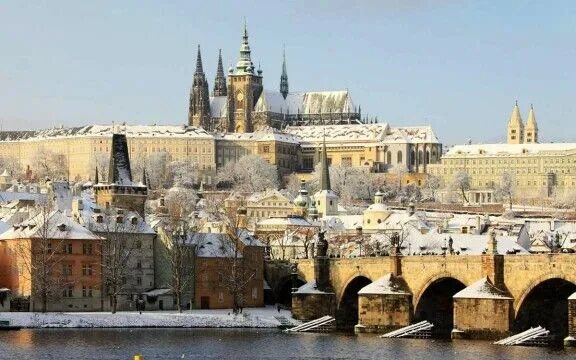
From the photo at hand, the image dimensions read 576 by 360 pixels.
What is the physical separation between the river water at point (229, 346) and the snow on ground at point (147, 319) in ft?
7.32

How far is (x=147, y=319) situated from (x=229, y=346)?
47.6ft

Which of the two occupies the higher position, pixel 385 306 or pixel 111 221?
pixel 111 221

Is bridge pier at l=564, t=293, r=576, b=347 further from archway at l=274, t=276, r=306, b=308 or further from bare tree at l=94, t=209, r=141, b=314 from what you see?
archway at l=274, t=276, r=306, b=308

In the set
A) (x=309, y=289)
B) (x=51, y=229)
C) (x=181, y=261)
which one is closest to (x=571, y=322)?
(x=309, y=289)

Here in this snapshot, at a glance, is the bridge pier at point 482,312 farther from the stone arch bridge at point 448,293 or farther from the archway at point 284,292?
the archway at point 284,292

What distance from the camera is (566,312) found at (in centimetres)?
8600

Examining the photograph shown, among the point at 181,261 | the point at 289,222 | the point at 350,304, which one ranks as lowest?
the point at 350,304

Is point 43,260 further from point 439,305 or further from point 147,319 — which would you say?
point 439,305

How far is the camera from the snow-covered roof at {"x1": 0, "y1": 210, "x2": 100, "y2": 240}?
330 feet

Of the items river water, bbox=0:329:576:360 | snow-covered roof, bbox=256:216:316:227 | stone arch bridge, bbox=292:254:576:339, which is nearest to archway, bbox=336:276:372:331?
stone arch bridge, bbox=292:254:576:339

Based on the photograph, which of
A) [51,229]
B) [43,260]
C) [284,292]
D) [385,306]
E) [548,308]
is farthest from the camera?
[284,292]

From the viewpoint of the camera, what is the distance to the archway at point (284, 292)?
4439 inches

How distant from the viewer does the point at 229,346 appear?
8300cm

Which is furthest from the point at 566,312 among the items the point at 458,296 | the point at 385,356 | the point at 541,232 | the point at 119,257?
the point at 541,232
